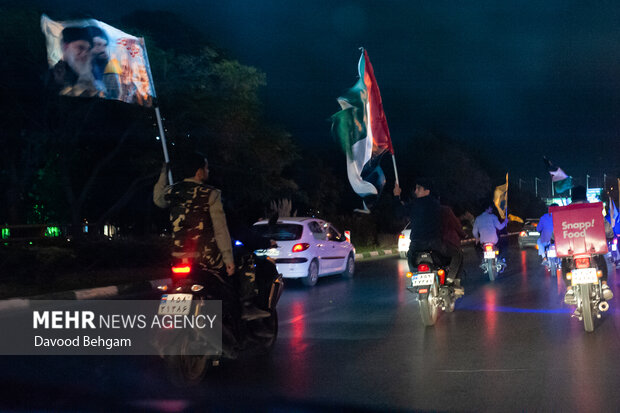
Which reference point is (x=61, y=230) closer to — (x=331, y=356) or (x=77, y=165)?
(x=77, y=165)

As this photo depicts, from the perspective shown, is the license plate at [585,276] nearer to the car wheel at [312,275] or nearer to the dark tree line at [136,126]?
the car wheel at [312,275]

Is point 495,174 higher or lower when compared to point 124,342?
higher

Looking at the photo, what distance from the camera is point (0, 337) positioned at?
32.7 ft

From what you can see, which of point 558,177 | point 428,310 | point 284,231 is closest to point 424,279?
point 428,310

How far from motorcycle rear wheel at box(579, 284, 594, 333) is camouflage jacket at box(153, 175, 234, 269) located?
4.35m

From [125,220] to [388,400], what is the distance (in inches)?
1469

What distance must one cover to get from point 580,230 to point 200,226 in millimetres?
4631

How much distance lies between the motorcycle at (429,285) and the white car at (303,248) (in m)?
6.04

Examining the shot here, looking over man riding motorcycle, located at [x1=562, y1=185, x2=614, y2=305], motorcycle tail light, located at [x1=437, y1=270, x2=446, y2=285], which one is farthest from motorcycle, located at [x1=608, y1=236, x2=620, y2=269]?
motorcycle tail light, located at [x1=437, y1=270, x2=446, y2=285]

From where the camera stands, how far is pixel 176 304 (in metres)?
6.59

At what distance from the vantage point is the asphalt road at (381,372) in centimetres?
616

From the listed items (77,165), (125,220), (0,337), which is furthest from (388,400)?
(125,220)

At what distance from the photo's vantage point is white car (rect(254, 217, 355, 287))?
1667 centimetres

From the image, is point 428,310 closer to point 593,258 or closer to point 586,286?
point 586,286
